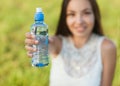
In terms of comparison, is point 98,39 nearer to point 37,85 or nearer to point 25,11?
point 37,85

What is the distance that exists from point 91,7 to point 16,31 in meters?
0.97

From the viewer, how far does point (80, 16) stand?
179 centimetres

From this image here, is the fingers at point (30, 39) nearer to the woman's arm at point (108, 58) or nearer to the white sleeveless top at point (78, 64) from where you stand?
the white sleeveless top at point (78, 64)

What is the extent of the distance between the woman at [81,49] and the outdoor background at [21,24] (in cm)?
61

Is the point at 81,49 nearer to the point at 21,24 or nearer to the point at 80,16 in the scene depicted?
the point at 80,16

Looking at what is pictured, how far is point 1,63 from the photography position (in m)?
2.53

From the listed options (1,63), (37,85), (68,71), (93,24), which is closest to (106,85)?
(68,71)

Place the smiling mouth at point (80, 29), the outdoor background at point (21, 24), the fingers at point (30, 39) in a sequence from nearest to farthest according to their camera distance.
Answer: the fingers at point (30, 39)
the smiling mouth at point (80, 29)
the outdoor background at point (21, 24)

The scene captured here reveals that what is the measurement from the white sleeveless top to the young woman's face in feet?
0.29

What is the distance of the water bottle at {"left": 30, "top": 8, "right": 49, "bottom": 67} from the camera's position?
5.56 ft

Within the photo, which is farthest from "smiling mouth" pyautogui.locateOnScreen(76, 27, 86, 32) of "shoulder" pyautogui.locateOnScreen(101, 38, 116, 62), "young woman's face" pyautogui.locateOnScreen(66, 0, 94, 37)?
"shoulder" pyautogui.locateOnScreen(101, 38, 116, 62)

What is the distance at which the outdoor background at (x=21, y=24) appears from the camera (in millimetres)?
2521

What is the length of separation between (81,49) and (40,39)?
0.26 metres

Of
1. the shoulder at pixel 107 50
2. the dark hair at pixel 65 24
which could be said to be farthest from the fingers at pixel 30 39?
the shoulder at pixel 107 50
